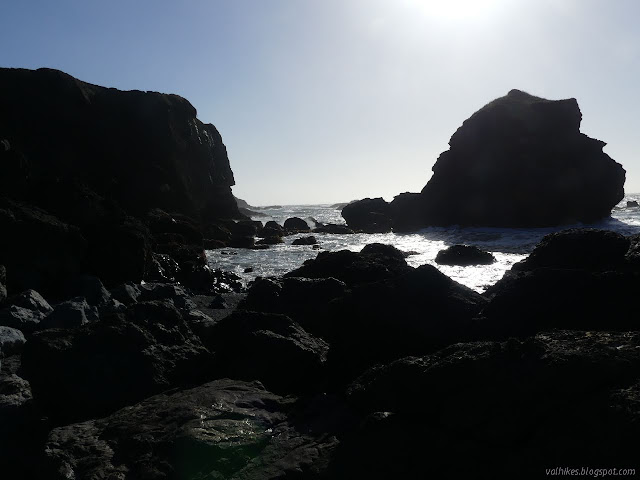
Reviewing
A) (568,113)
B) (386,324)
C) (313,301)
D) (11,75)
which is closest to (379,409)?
(386,324)

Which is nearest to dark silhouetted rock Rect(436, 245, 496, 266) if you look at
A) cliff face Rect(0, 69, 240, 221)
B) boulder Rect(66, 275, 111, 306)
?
boulder Rect(66, 275, 111, 306)

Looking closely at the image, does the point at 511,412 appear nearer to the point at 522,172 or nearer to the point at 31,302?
the point at 31,302

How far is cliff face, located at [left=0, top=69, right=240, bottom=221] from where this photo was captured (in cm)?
3675

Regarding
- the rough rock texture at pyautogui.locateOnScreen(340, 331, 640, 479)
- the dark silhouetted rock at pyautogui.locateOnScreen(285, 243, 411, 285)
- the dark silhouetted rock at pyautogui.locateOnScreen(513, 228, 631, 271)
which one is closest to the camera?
the rough rock texture at pyautogui.locateOnScreen(340, 331, 640, 479)

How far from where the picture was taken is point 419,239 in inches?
1592

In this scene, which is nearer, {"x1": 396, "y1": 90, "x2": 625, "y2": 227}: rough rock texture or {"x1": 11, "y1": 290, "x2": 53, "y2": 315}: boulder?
{"x1": 11, "y1": 290, "x2": 53, "y2": 315}: boulder

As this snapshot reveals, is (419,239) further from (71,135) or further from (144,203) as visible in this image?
(71,135)

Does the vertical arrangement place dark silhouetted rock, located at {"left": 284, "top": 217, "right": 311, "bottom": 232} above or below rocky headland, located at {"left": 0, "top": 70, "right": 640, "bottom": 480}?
above

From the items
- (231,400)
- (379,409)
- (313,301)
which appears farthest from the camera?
(313,301)

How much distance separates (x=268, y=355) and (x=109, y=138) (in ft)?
133

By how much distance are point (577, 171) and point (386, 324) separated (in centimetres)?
4742

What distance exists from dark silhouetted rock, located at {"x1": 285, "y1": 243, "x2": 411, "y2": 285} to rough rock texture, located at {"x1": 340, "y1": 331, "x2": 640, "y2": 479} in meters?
7.44

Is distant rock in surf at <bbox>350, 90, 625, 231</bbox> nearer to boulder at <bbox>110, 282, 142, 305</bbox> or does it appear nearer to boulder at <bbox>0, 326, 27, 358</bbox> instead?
boulder at <bbox>110, 282, 142, 305</bbox>

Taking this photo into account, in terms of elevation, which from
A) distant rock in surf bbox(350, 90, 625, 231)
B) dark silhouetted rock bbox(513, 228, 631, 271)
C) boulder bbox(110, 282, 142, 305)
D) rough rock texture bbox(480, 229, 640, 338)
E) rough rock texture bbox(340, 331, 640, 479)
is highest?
distant rock in surf bbox(350, 90, 625, 231)
